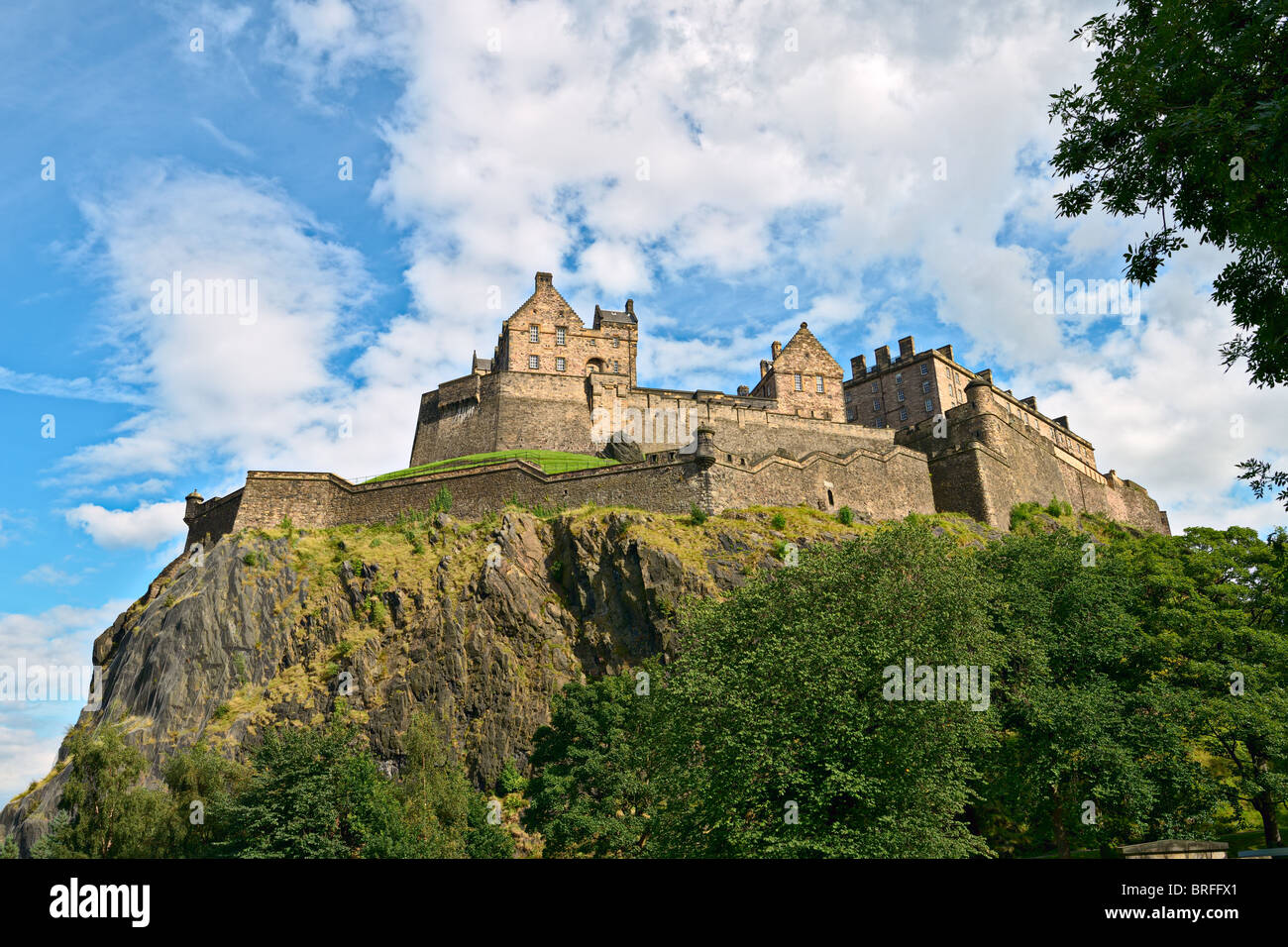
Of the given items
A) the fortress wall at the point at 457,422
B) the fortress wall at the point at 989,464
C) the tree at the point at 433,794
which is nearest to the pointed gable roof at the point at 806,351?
the fortress wall at the point at 989,464

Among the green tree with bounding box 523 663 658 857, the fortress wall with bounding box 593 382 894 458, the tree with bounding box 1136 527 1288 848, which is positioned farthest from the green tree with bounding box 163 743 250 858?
the tree with bounding box 1136 527 1288 848

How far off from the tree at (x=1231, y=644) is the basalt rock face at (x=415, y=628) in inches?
558

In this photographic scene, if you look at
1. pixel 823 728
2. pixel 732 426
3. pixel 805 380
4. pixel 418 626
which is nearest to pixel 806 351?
pixel 805 380

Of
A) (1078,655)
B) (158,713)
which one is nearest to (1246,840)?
(1078,655)

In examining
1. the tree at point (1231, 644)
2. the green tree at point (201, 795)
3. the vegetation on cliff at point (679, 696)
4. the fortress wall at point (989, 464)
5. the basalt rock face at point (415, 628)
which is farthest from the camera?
the fortress wall at point (989, 464)

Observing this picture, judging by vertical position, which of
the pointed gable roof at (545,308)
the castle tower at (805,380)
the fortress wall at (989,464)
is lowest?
the fortress wall at (989,464)

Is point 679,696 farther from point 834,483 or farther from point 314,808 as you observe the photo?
point 834,483

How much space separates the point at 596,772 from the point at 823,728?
10267mm

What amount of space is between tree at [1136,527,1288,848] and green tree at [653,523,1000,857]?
7308 millimetres

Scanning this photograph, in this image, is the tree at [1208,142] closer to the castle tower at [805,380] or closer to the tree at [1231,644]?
the tree at [1231,644]

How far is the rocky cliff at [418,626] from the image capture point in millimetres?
35656

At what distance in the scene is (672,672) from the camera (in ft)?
82.4
